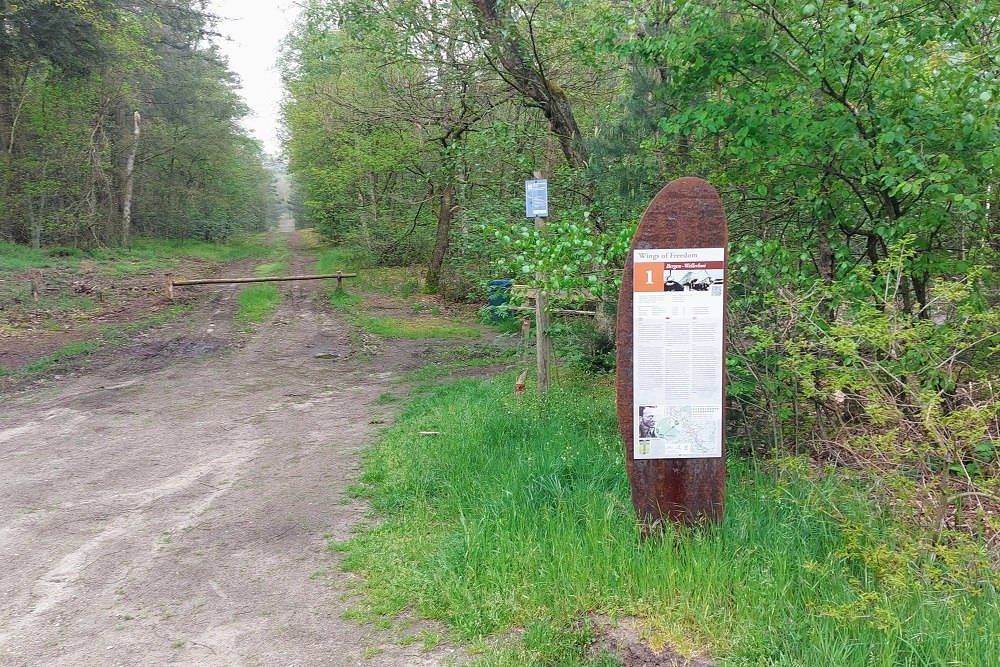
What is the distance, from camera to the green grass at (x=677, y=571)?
3.05 meters

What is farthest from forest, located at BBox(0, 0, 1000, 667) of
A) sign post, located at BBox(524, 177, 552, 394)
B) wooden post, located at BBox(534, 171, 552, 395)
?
sign post, located at BBox(524, 177, 552, 394)

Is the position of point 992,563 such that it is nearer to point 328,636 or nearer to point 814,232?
point 814,232

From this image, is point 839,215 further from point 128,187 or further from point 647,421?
point 128,187

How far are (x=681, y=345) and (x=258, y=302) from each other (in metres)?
17.7

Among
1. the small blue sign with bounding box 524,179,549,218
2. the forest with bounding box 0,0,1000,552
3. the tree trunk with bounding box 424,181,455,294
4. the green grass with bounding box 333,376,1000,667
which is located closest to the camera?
the green grass with bounding box 333,376,1000,667

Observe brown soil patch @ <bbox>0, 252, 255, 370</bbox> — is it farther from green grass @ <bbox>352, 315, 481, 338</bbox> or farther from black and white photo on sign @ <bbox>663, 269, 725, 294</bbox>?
black and white photo on sign @ <bbox>663, 269, 725, 294</bbox>

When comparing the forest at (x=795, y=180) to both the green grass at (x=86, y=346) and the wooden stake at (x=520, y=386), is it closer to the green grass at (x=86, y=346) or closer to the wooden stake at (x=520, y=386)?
the wooden stake at (x=520, y=386)

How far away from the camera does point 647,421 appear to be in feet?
13.3

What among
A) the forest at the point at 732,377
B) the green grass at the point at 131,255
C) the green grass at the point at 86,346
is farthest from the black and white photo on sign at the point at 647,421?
the green grass at the point at 131,255

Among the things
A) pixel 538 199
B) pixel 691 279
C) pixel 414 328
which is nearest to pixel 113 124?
pixel 414 328

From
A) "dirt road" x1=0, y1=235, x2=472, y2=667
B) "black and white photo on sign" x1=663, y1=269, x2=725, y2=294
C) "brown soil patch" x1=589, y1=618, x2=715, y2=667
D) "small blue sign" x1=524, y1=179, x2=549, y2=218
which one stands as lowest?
"dirt road" x1=0, y1=235, x2=472, y2=667

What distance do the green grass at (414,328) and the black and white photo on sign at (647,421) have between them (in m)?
11.7

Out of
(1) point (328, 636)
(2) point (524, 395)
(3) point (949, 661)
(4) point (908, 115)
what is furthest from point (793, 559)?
(2) point (524, 395)

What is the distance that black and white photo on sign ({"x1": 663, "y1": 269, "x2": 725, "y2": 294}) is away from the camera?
3.96 meters
